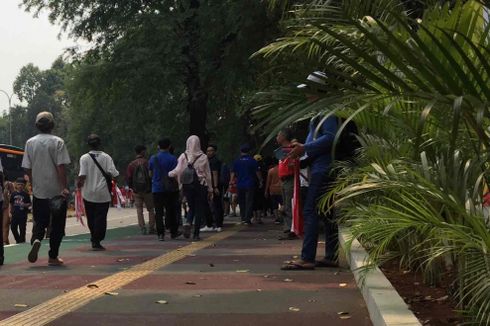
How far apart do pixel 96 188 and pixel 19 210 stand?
14.3 ft

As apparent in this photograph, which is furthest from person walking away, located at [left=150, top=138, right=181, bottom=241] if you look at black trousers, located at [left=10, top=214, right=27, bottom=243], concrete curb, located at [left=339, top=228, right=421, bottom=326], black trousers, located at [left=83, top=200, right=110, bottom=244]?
concrete curb, located at [left=339, top=228, right=421, bottom=326]

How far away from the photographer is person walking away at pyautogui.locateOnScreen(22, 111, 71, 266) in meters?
8.30

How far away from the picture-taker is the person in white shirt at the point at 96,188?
1030 cm

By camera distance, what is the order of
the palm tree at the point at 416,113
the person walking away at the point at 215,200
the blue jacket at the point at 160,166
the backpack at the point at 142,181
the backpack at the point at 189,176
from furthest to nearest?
the person walking away at the point at 215,200 < the backpack at the point at 142,181 < the blue jacket at the point at 160,166 < the backpack at the point at 189,176 < the palm tree at the point at 416,113

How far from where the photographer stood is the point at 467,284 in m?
3.89

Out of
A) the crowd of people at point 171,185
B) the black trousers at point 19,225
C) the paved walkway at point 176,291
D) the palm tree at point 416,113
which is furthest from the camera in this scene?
the black trousers at point 19,225

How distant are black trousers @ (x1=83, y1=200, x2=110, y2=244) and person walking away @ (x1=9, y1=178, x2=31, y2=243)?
374cm

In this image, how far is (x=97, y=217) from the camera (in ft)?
33.8

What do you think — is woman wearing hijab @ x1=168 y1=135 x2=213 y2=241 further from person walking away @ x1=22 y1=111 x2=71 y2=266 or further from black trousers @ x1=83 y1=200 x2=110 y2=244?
person walking away @ x1=22 y1=111 x2=71 y2=266

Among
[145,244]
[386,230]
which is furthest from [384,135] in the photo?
[145,244]

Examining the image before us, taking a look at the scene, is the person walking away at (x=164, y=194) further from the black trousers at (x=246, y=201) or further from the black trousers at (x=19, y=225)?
the black trousers at (x=246, y=201)

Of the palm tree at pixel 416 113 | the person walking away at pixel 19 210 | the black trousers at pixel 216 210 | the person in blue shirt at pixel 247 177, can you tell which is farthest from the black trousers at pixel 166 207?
the palm tree at pixel 416 113

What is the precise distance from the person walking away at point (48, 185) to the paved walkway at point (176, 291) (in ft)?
1.43

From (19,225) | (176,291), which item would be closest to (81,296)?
(176,291)
